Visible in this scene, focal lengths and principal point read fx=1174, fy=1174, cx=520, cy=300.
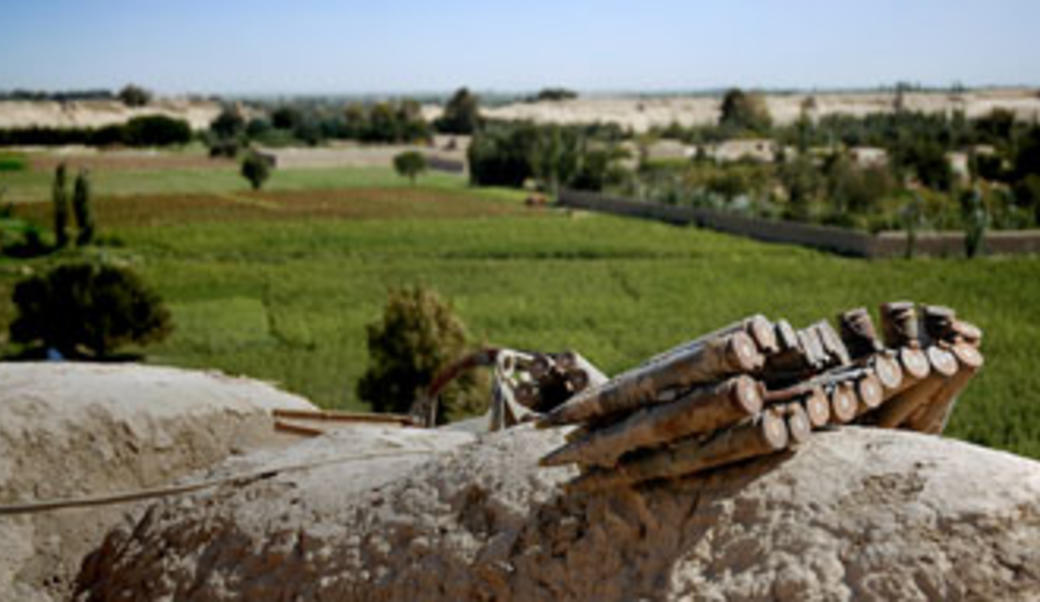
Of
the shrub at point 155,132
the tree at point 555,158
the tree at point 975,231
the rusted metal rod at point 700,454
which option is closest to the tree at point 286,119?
the shrub at point 155,132

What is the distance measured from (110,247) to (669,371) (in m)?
52.4

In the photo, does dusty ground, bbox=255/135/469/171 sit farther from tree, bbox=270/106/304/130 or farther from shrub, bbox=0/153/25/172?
shrub, bbox=0/153/25/172

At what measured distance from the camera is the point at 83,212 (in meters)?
53.9

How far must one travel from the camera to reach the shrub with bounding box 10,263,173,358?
3161 cm

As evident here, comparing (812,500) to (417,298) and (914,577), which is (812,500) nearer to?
(914,577)

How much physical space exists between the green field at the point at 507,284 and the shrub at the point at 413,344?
11.1ft

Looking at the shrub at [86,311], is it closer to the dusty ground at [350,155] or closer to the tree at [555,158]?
the tree at [555,158]

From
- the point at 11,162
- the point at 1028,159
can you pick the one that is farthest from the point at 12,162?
the point at 1028,159

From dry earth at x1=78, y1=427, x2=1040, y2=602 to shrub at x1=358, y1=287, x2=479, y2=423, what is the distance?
1525 centimetres

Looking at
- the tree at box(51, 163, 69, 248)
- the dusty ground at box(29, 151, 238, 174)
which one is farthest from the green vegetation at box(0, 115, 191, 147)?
the tree at box(51, 163, 69, 248)

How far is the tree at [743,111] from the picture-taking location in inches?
5965

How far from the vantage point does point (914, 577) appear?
18.7 feet

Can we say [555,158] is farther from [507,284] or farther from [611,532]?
[611,532]

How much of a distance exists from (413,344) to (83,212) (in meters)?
34.4
